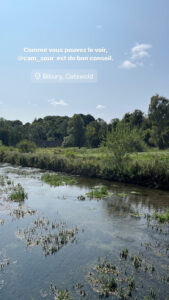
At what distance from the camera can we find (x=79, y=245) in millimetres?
12039

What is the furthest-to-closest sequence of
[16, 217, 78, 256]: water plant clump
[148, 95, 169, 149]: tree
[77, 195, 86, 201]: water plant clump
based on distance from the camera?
[148, 95, 169, 149]: tree → [77, 195, 86, 201]: water plant clump → [16, 217, 78, 256]: water plant clump

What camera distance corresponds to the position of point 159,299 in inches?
319

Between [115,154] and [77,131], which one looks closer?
[115,154]

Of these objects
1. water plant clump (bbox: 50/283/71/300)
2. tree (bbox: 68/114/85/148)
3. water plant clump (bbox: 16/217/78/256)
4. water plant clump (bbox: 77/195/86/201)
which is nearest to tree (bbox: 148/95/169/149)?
tree (bbox: 68/114/85/148)

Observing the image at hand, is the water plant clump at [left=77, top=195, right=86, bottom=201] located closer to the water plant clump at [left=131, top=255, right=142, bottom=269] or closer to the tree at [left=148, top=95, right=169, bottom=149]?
the water plant clump at [left=131, top=255, right=142, bottom=269]

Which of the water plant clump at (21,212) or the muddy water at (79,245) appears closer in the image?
the muddy water at (79,245)

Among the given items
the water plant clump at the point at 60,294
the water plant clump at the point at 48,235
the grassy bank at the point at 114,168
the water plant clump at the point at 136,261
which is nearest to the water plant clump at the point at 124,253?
the water plant clump at the point at 136,261

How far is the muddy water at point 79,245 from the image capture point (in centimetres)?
880

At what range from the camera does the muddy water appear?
8797 mm

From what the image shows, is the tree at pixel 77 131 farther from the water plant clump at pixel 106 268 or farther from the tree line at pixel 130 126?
the water plant clump at pixel 106 268

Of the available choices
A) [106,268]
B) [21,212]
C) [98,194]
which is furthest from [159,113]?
[106,268]

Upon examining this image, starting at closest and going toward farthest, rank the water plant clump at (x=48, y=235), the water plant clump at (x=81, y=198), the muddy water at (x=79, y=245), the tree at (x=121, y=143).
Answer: the muddy water at (x=79, y=245) < the water plant clump at (x=48, y=235) < the water plant clump at (x=81, y=198) < the tree at (x=121, y=143)

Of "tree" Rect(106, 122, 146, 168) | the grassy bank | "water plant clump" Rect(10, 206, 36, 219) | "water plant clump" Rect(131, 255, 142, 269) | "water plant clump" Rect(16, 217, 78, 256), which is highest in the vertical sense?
"tree" Rect(106, 122, 146, 168)

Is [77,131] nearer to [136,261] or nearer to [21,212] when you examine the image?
[21,212]
